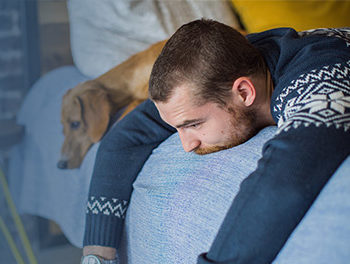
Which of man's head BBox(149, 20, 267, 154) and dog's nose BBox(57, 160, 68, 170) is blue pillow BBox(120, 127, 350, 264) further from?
dog's nose BBox(57, 160, 68, 170)

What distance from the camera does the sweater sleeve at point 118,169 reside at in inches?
36.4

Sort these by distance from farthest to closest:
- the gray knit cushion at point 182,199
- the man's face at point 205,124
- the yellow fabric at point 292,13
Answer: the yellow fabric at point 292,13
the man's face at point 205,124
the gray knit cushion at point 182,199

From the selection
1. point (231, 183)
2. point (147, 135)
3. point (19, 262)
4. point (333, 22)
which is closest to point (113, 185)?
point (147, 135)

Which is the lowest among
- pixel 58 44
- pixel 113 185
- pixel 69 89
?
pixel 113 185

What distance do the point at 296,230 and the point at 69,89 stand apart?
92cm

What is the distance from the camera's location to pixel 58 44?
4.30 ft

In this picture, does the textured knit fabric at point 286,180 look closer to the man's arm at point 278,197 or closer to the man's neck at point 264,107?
the man's arm at point 278,197

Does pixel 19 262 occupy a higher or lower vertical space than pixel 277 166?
lower

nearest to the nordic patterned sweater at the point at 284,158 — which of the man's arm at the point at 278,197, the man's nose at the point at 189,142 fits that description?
the man's arm at the point at 278,197

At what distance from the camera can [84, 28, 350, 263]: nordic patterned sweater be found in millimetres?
516

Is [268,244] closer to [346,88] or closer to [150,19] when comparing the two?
[346,88]

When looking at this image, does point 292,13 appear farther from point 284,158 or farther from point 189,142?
point 284,158

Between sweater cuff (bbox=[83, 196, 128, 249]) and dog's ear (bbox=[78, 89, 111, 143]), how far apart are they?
0.24 metres

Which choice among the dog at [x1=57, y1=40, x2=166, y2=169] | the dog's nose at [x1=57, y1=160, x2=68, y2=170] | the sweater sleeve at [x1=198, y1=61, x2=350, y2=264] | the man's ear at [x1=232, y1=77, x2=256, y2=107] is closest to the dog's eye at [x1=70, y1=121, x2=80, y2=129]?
the dog at [x1=57, y1=40, x2=166, y2=169]
